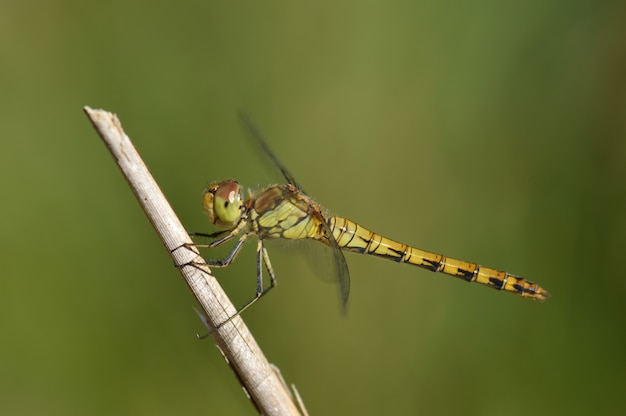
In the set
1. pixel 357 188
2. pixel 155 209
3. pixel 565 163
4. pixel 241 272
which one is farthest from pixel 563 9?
pixel 155 209

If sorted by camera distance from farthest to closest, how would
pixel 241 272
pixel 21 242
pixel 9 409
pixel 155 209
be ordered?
pixel 241 272
pixel 21 242
pixel 9 409
pixel 155 209

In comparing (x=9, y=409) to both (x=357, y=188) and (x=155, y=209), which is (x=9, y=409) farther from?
(x=357, y=188)

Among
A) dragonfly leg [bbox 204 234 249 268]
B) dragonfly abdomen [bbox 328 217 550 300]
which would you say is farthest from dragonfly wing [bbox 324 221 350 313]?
dragonfly leg [bbox 204 234 249 268]

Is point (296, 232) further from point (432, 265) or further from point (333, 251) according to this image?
point (432, 265)

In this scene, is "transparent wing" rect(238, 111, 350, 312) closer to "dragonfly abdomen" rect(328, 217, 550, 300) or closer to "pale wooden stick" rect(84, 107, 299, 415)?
"dragonfly abdomen" rect(328, 217, 550, 300)

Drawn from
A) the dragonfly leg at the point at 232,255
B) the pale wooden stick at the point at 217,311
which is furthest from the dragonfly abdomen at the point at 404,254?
the pale wooden stick at the point at 217,311

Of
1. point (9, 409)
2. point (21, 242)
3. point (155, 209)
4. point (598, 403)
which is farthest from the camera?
point (598, 403)
